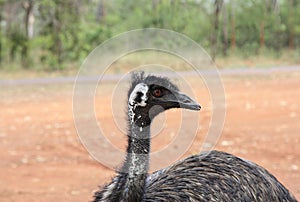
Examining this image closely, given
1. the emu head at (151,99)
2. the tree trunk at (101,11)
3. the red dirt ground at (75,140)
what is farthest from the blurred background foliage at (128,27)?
the emu head at (151,99)

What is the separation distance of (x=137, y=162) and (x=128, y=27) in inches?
849

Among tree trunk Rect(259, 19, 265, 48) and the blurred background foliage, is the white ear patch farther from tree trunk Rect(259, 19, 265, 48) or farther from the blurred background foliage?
tree trunk Rect(259, 19, 265, 48)

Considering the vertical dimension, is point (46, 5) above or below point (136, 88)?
above

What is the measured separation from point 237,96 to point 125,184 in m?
10.7

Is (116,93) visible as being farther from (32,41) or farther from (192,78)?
(32,41)

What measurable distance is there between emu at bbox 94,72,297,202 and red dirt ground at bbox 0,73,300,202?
7.57 ft

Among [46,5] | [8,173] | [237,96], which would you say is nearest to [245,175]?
[8,173]

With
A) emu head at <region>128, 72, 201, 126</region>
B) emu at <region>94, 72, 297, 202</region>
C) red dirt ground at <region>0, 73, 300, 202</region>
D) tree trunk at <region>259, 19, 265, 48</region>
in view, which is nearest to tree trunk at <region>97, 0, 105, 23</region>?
tree trunk at <region>259, 19, 265, 48</region>

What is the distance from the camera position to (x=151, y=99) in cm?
364

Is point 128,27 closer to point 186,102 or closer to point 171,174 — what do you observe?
point 171,174

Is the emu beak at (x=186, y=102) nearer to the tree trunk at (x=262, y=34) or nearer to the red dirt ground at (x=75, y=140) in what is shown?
the red dirt ground at (x=75, y=140)

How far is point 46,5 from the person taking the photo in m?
19.9

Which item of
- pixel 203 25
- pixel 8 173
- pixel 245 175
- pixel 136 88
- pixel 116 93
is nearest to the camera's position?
pixel 136 88

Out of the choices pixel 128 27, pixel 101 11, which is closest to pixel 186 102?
pixel 128 27
